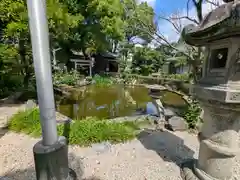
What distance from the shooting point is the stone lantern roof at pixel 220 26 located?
150 centimetres

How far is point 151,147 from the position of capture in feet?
11.3

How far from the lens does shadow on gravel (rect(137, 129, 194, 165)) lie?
3104 mm

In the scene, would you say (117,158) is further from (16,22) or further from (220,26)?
(16,22)

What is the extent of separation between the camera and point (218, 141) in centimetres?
206

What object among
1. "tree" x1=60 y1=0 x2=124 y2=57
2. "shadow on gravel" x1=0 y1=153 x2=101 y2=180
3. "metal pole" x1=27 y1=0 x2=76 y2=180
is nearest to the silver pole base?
"metal pole" x1=27 y1=0 x2=76 y2=180

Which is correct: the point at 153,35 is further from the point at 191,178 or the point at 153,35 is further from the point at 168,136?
the point at 191,178

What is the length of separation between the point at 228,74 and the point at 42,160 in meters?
2.26

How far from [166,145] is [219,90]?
7.01 ft

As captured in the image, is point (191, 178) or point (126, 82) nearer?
point (191, 178)

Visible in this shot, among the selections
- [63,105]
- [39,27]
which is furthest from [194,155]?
[63,105]

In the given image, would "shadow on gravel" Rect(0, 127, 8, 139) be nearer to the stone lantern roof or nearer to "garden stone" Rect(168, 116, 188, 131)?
"garden stone" Rect(168, 116, 188, 131)

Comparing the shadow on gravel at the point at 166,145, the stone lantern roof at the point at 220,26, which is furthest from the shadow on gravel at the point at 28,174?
the stone lantern roof at the point at 220,26

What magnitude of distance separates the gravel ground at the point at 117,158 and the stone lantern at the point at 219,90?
2.03ft

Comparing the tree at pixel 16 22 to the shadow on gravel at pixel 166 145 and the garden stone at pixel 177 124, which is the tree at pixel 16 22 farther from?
the garden stone at pixel 177 124
